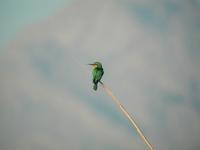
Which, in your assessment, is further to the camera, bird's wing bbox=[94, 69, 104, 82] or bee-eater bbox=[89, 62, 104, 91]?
bird's wing bbox=[94, 69, 104, 82]

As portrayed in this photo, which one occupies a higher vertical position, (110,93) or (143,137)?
(110,93)

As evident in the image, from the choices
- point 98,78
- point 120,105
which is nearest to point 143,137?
point 120,105

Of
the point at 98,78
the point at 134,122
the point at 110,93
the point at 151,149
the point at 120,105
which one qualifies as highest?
the point at 98,78

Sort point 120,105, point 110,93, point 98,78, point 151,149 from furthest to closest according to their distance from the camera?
point 98,78 < point 110,93 < point 120,105 < point 151,149

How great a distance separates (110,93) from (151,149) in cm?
297

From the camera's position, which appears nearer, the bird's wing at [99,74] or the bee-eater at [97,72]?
the bee-eater at [97,72]

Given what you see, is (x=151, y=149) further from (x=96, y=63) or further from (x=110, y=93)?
(x=96, y=63)

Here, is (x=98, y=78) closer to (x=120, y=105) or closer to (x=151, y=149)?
(x=120, y=105)

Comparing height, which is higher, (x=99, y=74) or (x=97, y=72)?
(x=97, y=72)

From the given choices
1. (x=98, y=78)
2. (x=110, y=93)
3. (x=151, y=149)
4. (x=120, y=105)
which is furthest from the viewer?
(x=98, y=78)

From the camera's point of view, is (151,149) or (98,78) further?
(98,78)

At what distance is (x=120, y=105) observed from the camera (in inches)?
402

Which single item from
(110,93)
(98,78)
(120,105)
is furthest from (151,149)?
(98,78)

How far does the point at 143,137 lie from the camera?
29.9ft
